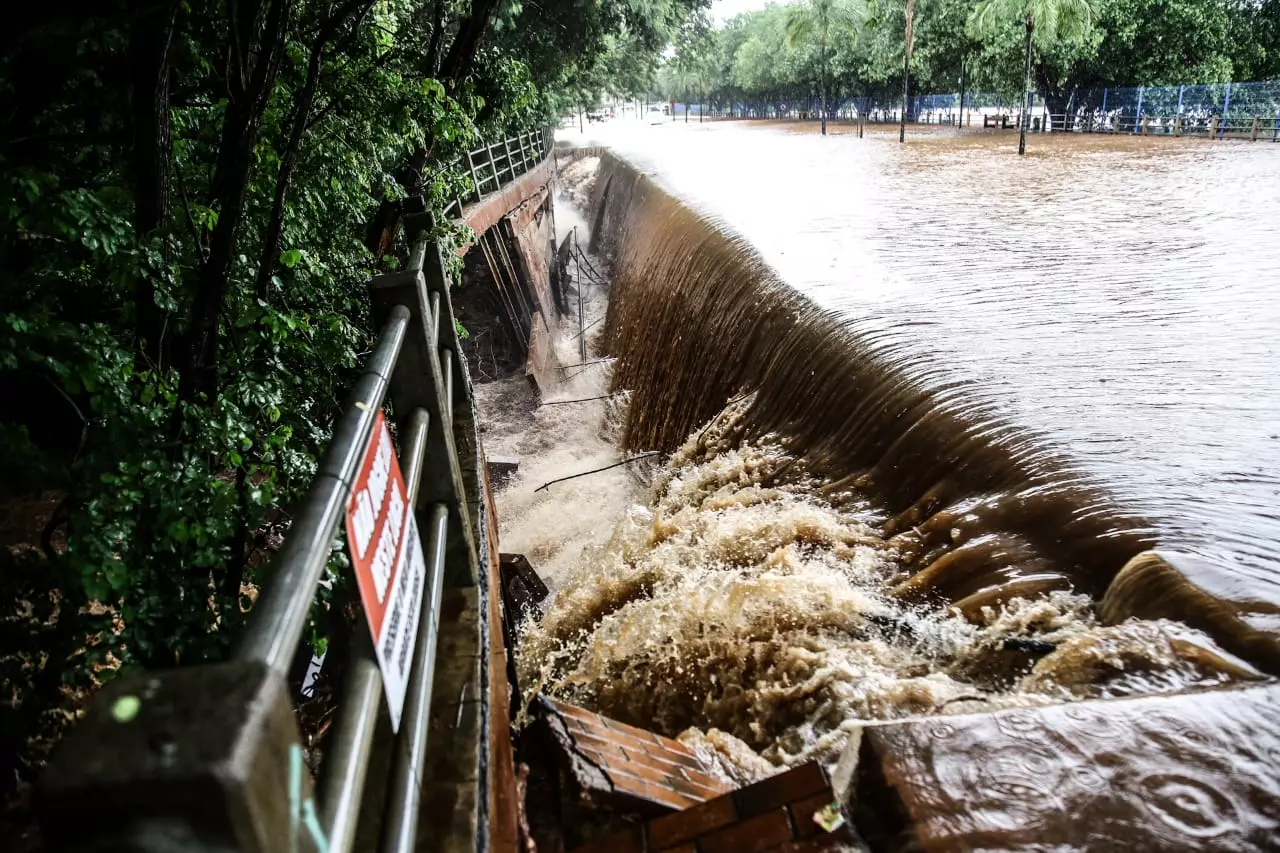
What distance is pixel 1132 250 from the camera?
729cm

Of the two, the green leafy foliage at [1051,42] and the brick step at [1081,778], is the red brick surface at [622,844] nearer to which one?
the brick step at [1081,778]

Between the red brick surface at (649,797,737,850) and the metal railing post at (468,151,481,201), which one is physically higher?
the metal railing post at (468,151,481,201)

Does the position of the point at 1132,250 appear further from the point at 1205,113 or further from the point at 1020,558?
the point at 1205,113

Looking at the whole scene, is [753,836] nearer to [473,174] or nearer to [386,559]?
[386,559]

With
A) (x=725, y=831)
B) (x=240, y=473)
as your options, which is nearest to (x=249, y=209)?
(x=240, y=473)

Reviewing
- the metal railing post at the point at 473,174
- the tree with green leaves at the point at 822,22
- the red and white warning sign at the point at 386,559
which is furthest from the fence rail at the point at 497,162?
the tree with green leaves at the point at 822,22

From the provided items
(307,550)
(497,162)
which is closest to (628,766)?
(307,550)

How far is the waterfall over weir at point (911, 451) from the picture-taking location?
3.12 meters

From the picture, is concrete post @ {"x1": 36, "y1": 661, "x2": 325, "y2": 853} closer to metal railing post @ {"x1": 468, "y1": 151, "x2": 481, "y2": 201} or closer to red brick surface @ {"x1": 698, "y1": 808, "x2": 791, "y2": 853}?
red brick surface @ {"x1": 698, "y1": 808, "x2": 791, "y2": 853}

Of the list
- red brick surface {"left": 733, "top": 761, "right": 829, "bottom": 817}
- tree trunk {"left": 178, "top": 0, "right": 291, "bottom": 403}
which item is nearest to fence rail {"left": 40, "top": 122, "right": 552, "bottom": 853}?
red brick surface {"left": 733, "top": 761, "right": 829, "bottom": 817}

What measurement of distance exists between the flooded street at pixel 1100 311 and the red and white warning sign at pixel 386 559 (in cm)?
268

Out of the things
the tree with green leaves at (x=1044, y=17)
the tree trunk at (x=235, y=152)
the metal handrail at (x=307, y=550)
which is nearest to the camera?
the metal handrail at (x=307, y=550)

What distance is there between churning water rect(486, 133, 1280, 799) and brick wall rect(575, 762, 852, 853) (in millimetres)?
674

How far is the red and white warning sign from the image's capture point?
133 cm
